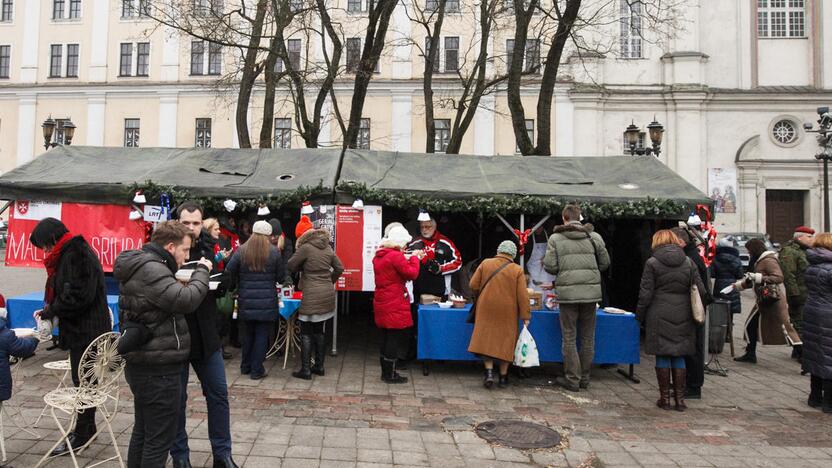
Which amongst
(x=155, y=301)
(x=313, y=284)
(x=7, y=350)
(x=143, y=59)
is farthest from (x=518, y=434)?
(x=143, y=59)

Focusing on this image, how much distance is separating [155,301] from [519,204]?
5.03m

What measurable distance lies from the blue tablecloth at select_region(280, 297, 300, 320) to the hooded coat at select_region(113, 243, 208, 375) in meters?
3.86

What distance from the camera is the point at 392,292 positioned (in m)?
6.28

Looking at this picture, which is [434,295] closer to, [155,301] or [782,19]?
[155,301]

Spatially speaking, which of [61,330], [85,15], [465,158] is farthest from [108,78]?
[61,330]

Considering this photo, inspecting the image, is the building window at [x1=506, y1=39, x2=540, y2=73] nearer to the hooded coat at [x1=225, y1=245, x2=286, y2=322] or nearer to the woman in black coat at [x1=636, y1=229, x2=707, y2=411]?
the woman in black coat at [x1=636, y1=229, x2=707, y2=411]

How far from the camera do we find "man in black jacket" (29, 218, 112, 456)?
3.97 m

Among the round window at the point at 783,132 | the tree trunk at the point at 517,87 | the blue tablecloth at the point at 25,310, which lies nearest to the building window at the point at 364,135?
the tree trunk at the point at 517,87

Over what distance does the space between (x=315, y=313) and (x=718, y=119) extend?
28520mm

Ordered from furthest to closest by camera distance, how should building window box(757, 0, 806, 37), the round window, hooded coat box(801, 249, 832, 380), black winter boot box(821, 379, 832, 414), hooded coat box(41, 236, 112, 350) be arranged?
1. building window box(757, 0, 806, 37)
2. the round window
3. black winter boot box(821, 379, 832, 414)
4. hooded coat box(801, 249, 832, 380)
5. hooded coat box(41, 236, 112, 350)

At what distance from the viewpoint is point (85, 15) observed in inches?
1276

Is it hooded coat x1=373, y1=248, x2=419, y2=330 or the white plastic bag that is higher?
hooded coat x1=373, y1=248, x2=419, y2=330

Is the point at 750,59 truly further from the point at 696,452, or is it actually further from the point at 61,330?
the point at 61,330

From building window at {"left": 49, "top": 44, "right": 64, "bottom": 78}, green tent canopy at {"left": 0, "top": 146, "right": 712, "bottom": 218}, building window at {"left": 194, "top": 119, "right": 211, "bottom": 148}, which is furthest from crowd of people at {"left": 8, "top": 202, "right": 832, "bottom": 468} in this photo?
building window at {"left": 49, "top": 44, "right": 64, "bottom": 78}
